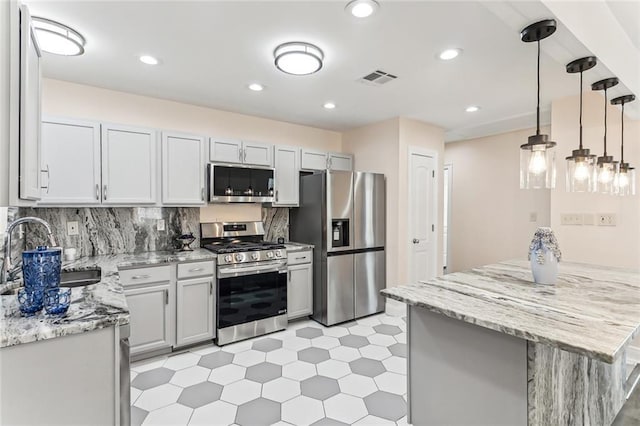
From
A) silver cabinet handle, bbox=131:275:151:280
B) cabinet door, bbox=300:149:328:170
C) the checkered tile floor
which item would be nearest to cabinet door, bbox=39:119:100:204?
silver cabinet handle, bbox=131:275:151:280

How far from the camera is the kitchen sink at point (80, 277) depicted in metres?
2.34

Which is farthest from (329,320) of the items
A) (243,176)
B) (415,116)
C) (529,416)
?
(415,116)

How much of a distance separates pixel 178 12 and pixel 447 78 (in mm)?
2188

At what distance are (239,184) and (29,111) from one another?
2182mm

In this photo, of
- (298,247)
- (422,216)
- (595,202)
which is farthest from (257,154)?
(595,202)

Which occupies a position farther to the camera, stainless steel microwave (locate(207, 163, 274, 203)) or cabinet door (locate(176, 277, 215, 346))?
stainless steel microwave (locate(207, 163, 274, 203))

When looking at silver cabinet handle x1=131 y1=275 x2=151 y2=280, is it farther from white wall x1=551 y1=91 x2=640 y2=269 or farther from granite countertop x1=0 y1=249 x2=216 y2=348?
white wall x1=551 y1=91 x2=640 y2=269

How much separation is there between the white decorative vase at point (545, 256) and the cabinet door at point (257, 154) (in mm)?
2791

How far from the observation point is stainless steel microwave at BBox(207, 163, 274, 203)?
3.32 meters

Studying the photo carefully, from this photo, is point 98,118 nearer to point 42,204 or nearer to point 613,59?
point 42,204

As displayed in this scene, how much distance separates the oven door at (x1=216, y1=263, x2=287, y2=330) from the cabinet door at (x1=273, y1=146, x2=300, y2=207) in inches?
33.4

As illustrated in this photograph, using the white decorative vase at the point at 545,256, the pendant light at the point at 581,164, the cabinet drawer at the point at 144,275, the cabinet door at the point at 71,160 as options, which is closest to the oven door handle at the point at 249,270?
the cabinet drawer at the point at 144,275

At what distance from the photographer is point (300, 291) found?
3.68 metres

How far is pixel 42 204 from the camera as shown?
2533mm
